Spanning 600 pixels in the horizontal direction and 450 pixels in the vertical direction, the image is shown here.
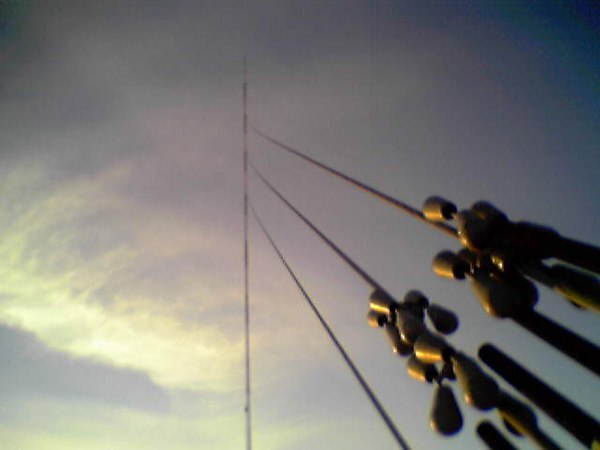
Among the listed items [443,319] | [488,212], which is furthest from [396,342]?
[488,212]

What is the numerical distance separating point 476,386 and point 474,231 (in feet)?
4.34

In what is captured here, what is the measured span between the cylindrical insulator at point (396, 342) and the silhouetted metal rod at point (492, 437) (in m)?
1.14

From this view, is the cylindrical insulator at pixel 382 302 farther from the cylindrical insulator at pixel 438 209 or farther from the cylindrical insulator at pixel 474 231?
the cylindrical insulator at pixel 474 231

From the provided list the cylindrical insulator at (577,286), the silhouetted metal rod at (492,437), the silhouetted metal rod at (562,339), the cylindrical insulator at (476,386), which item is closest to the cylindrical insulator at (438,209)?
the cylindrical insulator at (577,286)

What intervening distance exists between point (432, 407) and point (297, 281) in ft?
8.78

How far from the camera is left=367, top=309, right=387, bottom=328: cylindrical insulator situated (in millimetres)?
4547

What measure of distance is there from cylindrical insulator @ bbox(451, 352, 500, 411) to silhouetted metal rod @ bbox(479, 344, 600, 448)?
0.36 m

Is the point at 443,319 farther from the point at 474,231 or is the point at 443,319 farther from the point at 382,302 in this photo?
the point at 474,231

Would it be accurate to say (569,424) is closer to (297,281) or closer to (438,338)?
(438,338)

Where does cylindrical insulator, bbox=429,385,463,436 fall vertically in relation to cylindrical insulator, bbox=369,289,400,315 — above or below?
below

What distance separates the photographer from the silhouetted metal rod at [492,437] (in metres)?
4.09

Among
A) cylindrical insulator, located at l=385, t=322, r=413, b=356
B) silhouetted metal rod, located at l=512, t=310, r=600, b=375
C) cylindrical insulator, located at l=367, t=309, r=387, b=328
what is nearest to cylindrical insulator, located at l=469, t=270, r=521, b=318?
silhouetted metal rod, located at l=512, t=310, r=600, b=375

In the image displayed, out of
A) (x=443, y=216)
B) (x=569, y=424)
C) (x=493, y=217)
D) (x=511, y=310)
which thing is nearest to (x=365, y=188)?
(x=443, y=216)

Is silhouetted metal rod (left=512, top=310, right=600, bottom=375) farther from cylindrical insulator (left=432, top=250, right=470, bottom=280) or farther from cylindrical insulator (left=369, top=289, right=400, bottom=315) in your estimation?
cylindrical insulator (left=369, top=289, right=400, bottom=315)
